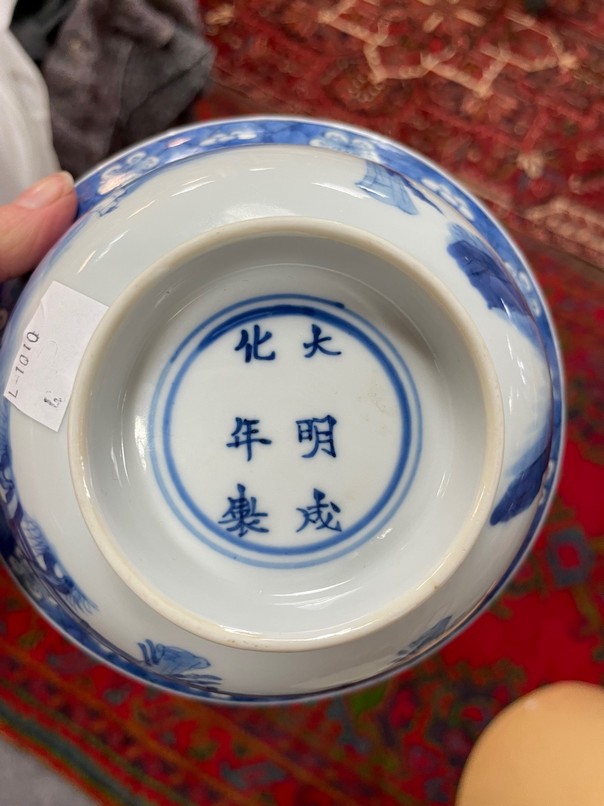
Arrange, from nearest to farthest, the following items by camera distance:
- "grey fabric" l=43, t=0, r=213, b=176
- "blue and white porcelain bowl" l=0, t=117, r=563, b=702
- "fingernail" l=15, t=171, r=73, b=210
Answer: "blue and white porcelain bowl" l=0, t=117, r=563, b=702 → "fingernail" l=15, t=171, r=73, b=210 → "grey fabric" l=43, t=0, r=213, b=176

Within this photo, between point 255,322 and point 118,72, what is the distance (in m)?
0.41

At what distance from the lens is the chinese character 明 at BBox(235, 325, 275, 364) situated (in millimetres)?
582

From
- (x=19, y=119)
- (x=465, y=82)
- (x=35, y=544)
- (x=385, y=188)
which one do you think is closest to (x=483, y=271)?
(x=385, y=188)

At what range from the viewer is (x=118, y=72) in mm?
783

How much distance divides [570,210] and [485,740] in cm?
80

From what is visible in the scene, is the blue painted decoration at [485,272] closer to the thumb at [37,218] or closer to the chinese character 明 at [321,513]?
the chinese character 明 at [321,513]

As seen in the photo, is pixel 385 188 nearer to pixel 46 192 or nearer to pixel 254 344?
pixel 254 344

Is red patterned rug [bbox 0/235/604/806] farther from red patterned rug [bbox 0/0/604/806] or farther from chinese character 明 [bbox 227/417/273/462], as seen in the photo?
chinese character 明 [bbox 227/417/273/462]

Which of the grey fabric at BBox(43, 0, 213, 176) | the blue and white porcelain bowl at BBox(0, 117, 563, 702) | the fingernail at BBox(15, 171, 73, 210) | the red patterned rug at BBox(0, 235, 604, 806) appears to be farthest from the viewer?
the red patterned rug at BBox(0, 235, 604, 806)

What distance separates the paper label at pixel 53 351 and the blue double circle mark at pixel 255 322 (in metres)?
0.09

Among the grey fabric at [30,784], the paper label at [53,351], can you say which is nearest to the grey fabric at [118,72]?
the paper label at [53,351]

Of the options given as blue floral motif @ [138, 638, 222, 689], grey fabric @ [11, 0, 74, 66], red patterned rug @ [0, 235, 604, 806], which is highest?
grey fabric @ [11, 0, 74, 66]

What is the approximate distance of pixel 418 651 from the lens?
59 centimetres

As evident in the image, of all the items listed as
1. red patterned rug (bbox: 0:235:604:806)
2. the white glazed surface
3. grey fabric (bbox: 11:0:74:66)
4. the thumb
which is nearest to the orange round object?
red patterned rug (bbox: 0:235:604:806)
